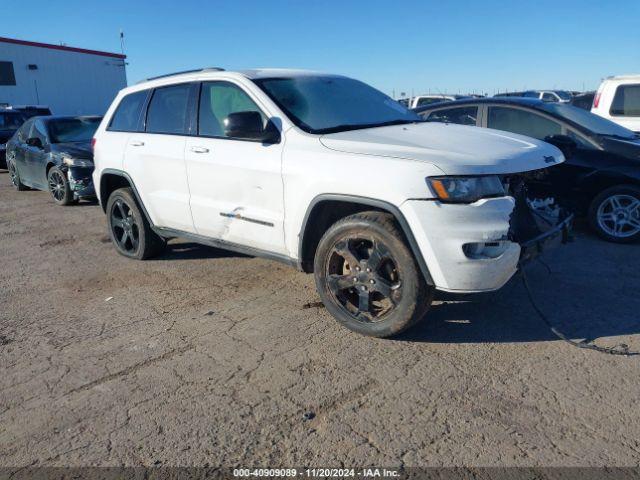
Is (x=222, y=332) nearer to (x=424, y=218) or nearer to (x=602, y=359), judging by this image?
(x=424, y=218)

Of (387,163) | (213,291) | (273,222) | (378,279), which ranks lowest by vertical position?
(213,291)

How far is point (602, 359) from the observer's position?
10.6 ft

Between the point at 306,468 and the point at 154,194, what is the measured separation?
3.31 meters

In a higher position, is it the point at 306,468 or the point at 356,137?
the point at 356,137

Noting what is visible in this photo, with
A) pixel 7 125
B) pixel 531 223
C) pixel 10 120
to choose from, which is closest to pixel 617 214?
pixel 531 223

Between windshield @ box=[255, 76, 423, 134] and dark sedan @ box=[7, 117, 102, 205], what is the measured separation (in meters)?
5.52

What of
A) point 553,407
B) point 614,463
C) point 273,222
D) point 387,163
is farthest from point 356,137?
point 614,463

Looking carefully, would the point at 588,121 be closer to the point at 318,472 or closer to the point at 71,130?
the point at 318,472

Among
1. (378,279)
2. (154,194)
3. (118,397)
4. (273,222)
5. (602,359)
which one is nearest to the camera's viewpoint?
(118,397)

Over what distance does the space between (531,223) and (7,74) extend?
110ft

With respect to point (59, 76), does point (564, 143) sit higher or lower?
lower

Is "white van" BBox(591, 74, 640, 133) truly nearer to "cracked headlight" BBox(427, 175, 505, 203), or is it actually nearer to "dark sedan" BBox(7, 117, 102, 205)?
"cracked headlight" BBox(427, 175, 505, 203)

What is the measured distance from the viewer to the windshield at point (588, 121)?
607cm

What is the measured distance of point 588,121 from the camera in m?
6.27
